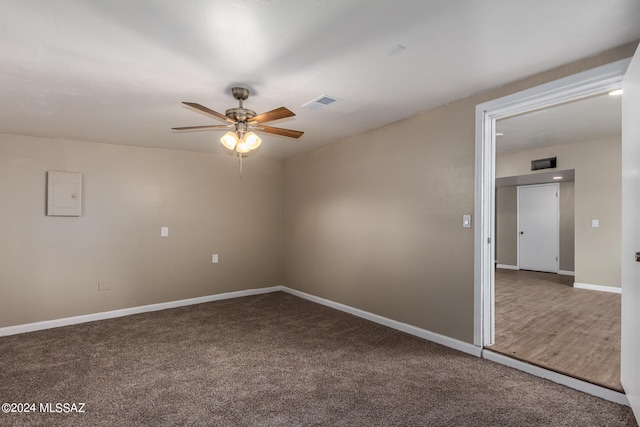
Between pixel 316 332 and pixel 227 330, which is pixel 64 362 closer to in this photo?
pixel 227 330

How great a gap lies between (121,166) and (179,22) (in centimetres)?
322

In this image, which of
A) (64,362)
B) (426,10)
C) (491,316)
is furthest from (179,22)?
(491,316)

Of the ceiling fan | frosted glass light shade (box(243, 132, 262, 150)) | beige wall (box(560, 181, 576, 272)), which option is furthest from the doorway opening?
beige wall (box(560, 181, 576, 272))

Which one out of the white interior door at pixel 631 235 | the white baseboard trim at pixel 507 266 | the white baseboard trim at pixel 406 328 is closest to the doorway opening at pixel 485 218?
the white baseboard trim at pixel 406 328

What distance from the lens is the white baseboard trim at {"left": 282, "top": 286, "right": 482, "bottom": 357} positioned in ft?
9.85

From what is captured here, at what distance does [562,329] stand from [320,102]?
3403 mm

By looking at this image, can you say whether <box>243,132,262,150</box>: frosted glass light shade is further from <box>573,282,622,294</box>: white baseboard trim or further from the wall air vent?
<box>573,282,622,294</box>: white baseboard trim

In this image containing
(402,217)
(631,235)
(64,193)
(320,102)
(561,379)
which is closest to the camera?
(631,235)

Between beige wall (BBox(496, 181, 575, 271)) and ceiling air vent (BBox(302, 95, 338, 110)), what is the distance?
652cm

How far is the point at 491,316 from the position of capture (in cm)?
295

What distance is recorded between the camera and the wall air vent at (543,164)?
578cm

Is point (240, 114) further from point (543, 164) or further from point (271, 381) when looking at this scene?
point (543, 164)

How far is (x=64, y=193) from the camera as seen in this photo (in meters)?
4.02

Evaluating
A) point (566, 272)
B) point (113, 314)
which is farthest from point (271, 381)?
point (566, 272)
